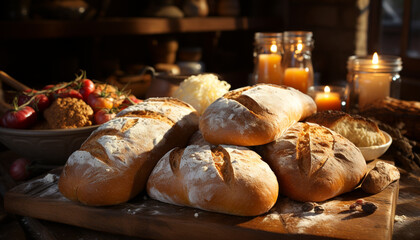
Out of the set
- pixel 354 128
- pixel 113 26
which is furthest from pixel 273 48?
pixel 113 26

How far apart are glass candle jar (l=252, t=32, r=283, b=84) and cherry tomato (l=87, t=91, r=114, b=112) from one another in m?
0.84

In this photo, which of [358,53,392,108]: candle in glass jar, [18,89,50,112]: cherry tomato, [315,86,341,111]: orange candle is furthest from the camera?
[358,53,392,108]: candle in glass jar

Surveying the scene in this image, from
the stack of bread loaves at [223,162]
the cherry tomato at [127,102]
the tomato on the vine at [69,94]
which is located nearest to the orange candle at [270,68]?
the cherry tomato at [127,102]

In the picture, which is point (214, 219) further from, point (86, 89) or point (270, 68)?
point (270, 68)

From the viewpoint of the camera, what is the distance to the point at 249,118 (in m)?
1.15

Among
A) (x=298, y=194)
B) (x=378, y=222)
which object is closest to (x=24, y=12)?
(x=298, y=194)

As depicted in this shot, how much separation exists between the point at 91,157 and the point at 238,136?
1.29ft

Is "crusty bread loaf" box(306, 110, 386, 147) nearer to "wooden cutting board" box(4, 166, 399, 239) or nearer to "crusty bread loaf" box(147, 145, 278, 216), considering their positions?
"wooden cutting board" box(4, 166, 399, 239)

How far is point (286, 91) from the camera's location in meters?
1.38

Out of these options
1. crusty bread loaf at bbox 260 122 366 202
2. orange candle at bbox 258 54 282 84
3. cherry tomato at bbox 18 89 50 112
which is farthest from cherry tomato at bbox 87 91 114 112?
orange candle at bbox 258 54 282 84

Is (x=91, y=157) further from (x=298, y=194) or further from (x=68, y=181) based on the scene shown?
(x=298, y=194)

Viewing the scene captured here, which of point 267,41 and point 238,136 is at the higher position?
point 267,41

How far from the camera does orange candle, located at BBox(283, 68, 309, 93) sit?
6.59 feet

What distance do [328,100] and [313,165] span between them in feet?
2.45
